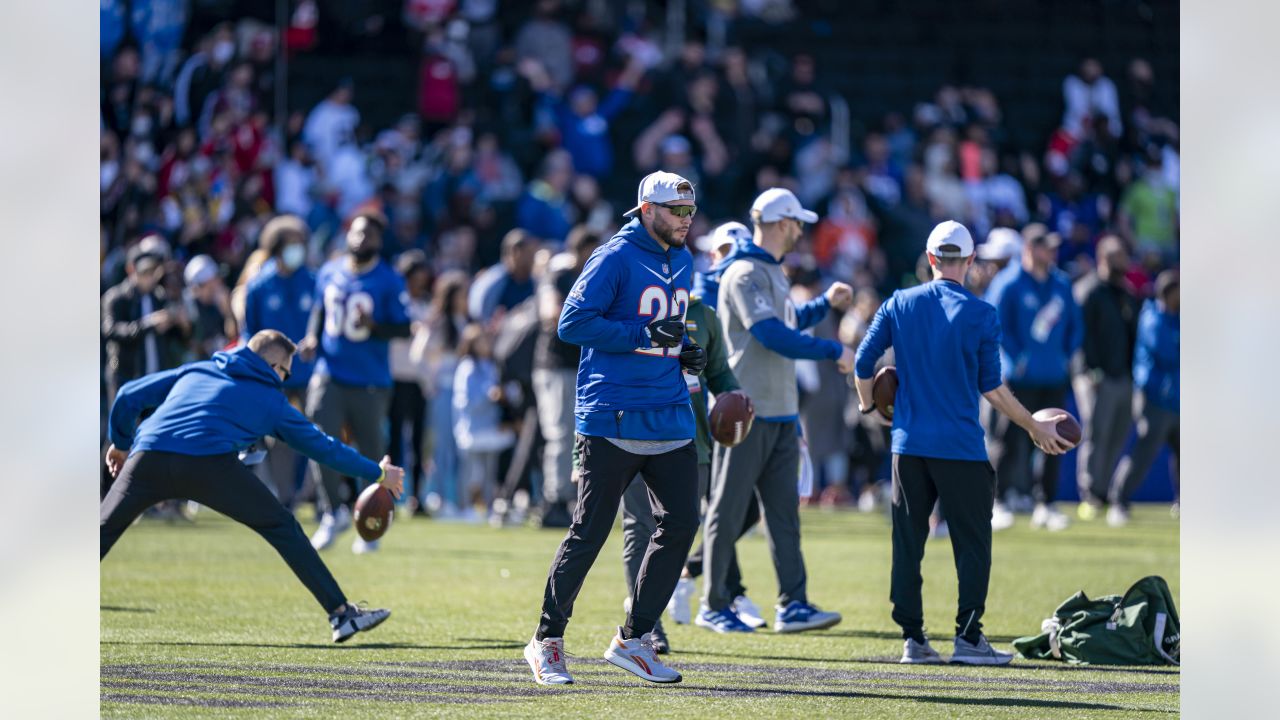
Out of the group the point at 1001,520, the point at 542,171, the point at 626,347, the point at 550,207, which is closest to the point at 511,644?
the point at 626,347

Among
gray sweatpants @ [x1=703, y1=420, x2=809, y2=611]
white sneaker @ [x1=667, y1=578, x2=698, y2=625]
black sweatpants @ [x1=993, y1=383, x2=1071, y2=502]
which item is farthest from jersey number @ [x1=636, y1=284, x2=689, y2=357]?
black sweatpants @ [x1=993, y1=383, x2=1071, y2=502]

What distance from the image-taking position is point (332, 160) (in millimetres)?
24234

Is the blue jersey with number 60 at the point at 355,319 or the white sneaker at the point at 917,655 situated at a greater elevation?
the blue jersey with number 60 at the point at 355,319

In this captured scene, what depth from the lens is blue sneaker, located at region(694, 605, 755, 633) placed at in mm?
10703

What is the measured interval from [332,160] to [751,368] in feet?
47.4

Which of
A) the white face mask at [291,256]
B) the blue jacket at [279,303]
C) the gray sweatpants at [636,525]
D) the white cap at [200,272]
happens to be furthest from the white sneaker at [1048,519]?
the gray sweatpants at [636,525]

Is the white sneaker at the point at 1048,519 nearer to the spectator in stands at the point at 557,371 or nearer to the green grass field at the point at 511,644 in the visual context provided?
the green grass field at the point at 511,644

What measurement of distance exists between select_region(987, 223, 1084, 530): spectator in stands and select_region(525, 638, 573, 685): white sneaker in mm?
9956

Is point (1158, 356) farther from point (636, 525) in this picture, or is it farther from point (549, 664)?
point (549, 664)

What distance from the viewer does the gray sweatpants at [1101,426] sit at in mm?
19438

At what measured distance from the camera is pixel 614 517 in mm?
8555

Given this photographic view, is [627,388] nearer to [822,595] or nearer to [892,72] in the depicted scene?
[822,595]

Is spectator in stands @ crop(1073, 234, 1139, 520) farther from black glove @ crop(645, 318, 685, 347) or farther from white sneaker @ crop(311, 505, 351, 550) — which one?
black glove @ crop(645, 318, 685, 347)

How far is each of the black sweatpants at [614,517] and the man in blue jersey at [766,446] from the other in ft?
6.32
